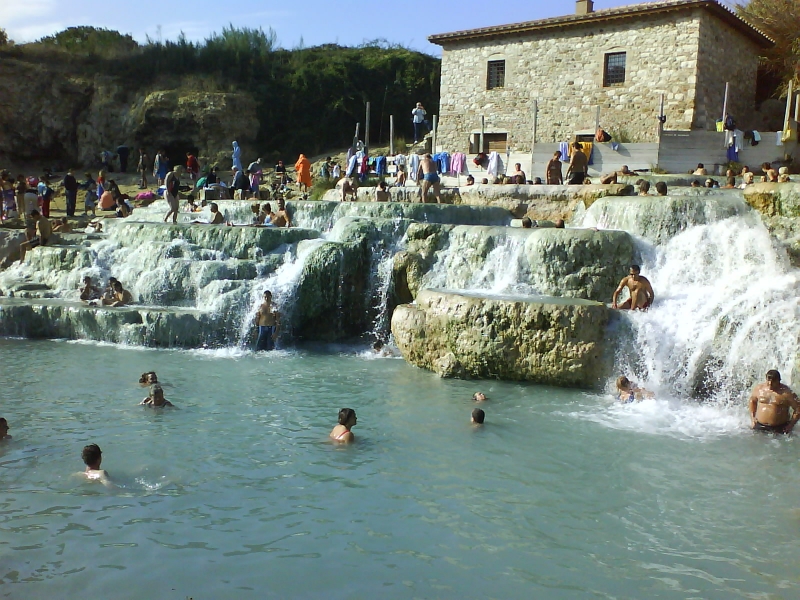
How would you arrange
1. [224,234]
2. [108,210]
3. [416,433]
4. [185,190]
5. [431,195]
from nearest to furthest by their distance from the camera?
[416,433] → [224,234] → [431,195] → [108,210] → [185,190]

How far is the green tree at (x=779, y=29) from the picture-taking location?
22.2 m

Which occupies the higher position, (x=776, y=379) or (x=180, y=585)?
(x=776, y=379)

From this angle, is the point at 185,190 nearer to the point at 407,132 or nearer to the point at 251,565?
the point at 407,132

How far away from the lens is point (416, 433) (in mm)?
7172

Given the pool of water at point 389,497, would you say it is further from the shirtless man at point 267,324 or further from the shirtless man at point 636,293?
the shirtless man at point 267,324

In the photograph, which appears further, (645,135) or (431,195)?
(645,135)

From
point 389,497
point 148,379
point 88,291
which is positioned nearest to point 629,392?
point 389,497

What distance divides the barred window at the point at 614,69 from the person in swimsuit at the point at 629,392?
15.3 metres

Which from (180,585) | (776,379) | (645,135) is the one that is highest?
(645,135)

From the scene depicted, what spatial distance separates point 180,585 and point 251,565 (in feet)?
1.41

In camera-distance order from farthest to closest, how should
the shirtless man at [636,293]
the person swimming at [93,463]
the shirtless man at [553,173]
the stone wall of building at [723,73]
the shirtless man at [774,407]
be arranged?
the stone wall of building at [723,73] < the shirtless man at [553,173] < the shirtless man at [636,293] < the shirtless man at [774,407] < the person swimming at [93,463]

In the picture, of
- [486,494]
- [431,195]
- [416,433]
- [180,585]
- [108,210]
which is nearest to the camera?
[180,585]

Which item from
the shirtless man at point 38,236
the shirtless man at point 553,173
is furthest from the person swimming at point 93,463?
the shirtless man at point 553,173

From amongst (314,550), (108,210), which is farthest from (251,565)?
(108,210)
